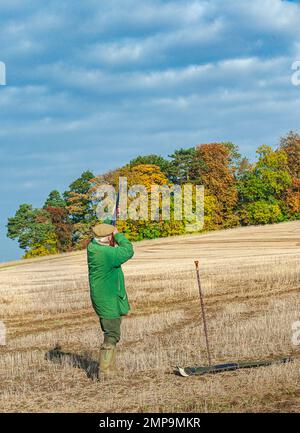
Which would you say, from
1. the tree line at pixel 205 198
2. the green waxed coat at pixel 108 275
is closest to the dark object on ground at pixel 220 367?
the green waxed coat at pixel 108 275

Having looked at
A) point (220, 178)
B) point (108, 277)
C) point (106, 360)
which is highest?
point (220, 178)

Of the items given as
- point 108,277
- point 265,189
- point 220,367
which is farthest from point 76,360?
point 265,189

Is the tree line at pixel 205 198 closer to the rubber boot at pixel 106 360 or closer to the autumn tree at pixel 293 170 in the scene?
the autumn tree at pixel 293 170

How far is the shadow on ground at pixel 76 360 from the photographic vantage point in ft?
37.4

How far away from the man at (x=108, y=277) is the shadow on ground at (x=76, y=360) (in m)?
1.01

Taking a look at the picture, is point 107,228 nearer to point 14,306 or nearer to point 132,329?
point 132,329

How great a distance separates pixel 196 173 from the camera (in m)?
87.9

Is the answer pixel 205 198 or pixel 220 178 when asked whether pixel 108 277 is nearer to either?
pixel 205 198

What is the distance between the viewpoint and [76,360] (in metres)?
12.6

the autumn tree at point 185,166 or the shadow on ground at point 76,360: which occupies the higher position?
the autumn tree at point 185,166

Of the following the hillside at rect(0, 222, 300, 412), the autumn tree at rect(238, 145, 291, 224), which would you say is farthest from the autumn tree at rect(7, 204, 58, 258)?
the hillside at rect(0, 222, 300, 412)

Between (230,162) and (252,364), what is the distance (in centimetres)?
8089

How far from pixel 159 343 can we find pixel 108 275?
159 inches
